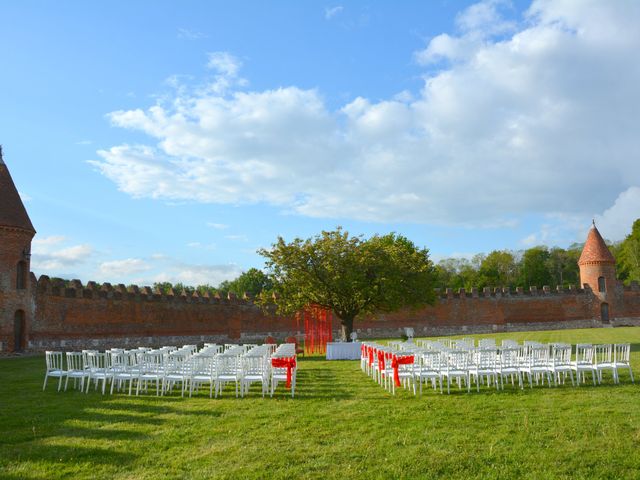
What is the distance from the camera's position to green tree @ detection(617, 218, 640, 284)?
2381 inches

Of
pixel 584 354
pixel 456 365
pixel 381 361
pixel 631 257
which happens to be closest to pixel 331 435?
pixel 456 365

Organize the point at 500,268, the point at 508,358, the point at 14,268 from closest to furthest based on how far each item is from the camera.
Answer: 1. the point at 508,358
2. the point at 14,268
3. the point at 500,268

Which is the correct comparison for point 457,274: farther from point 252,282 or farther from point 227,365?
point 227,365

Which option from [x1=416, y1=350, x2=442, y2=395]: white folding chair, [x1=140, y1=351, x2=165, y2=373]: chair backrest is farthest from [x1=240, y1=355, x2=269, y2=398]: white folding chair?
[x1=416, y1=350, x2=442, y2=395]: white folding chair

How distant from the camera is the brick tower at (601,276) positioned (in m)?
46.8

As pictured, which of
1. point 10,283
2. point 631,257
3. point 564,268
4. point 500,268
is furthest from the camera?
point 500,268

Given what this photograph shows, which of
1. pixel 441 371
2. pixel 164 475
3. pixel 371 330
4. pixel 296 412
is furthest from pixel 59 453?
pixel 371 330

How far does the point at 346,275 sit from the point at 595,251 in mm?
33523

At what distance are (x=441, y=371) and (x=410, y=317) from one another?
32.1m

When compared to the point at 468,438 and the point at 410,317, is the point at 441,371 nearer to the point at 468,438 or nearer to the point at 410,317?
the point at 468,438

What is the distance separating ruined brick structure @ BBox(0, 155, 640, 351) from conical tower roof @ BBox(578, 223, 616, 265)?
82mm

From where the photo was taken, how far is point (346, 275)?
74.5 feet

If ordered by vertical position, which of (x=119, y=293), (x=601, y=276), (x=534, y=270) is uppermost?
(x=534, y=270)

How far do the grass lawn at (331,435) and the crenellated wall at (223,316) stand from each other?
1783 cm
